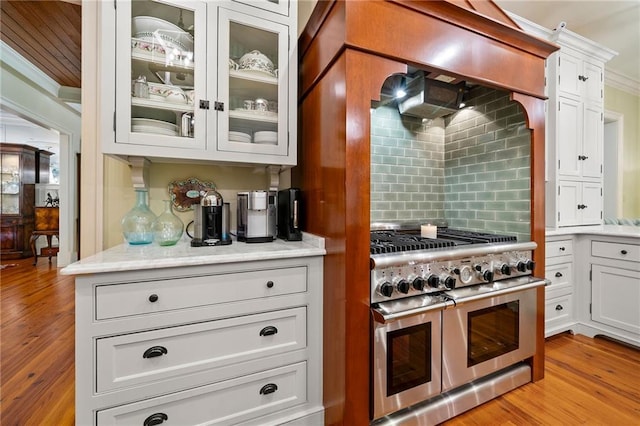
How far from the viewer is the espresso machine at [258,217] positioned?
1582 millimetres

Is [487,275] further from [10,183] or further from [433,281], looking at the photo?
[10,183]

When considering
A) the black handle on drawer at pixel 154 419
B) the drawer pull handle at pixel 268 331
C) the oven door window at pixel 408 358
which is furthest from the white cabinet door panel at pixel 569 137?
the black handle on drawer at pixel 154 419

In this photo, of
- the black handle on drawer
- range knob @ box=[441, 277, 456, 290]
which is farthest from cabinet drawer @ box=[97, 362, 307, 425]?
range knob @ box=[441, 277, 456, 290]

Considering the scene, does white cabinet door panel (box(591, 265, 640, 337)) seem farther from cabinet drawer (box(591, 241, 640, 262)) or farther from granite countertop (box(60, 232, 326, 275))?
granite countertop (box(60, 232, 326, 275))

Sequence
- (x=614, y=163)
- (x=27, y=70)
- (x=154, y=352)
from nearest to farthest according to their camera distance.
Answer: (x=154, y=352) → (x=27, y=70) → (x=614, y=163)

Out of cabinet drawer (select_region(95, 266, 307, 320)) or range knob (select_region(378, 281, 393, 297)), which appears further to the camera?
range knob (select_region(378, 281, 393, 297))

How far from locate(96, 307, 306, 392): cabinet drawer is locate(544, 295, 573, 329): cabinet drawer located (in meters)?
2.16

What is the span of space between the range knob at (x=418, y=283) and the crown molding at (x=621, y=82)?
4446 mm

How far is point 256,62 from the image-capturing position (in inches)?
63.2

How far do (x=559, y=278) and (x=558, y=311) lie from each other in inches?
11.1

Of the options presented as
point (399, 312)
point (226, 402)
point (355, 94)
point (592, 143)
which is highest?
point (592, 143)

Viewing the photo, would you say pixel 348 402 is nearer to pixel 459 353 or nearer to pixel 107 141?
pixel 459 353

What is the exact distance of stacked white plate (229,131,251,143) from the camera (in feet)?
5.08

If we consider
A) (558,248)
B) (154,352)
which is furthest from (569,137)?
(154,352)
